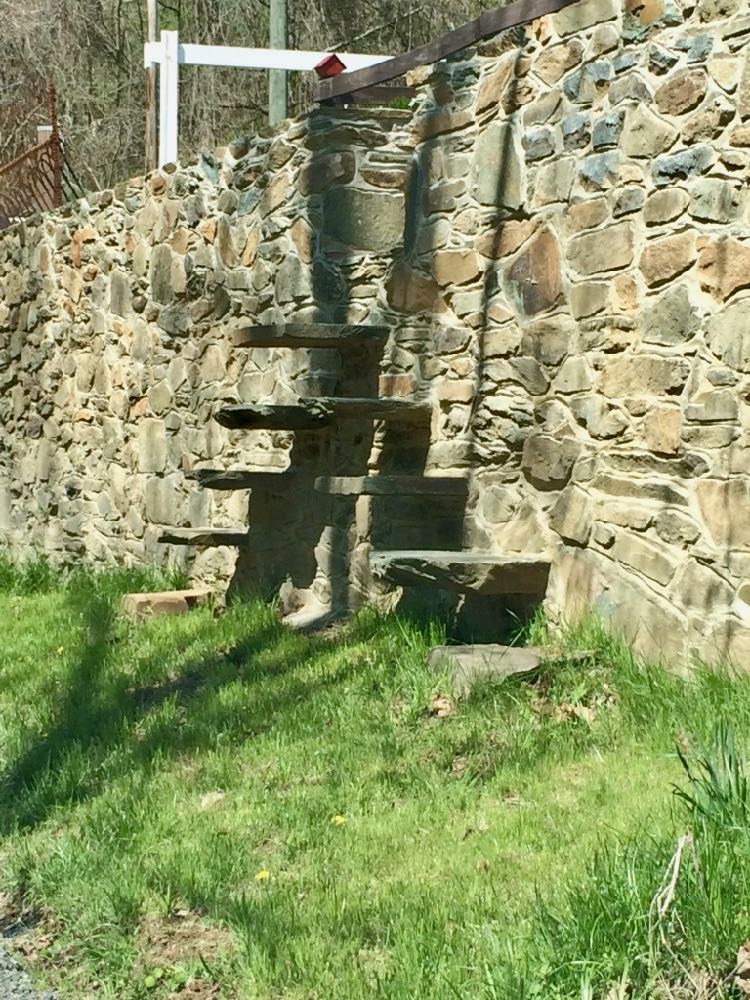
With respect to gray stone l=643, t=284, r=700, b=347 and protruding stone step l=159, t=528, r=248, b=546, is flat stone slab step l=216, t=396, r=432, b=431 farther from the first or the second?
gray stone l=643, t=284, r=700, b=347

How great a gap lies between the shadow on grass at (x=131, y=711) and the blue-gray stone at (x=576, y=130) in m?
2.43

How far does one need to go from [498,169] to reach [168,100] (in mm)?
4885

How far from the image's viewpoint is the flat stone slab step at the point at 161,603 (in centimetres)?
713

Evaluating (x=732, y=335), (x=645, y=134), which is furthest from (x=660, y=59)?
(x=732, y=335)

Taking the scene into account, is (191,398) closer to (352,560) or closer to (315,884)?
(352,560)

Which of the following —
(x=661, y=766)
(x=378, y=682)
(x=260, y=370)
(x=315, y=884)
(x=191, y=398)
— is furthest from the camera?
(x=191, y=398)

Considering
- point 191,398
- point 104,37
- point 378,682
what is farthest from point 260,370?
point 104,37

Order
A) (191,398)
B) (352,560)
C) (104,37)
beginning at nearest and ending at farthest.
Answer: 1. (352,560)
2. (191,398)
3. (104,37)

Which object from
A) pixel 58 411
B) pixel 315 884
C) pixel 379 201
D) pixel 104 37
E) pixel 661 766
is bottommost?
pixel 315 884

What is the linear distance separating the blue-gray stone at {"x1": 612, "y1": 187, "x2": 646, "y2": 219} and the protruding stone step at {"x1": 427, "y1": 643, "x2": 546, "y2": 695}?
5.87ft

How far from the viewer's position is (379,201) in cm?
655

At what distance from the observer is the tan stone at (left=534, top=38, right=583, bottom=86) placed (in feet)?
17.6

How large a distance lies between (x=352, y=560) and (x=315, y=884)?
3.07 meters

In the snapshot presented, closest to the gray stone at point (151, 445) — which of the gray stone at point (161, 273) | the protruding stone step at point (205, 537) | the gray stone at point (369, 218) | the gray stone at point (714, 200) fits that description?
the gray stone at point (161, 273)
